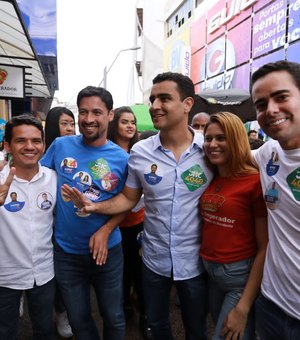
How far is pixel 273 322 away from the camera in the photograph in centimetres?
160

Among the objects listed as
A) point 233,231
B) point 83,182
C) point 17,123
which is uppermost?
point 17,123

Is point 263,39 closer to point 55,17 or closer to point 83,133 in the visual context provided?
point 55,17

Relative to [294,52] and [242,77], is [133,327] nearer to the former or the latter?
[294,52]

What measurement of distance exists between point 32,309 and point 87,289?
15.4 inches

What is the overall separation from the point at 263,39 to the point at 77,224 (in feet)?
31.0

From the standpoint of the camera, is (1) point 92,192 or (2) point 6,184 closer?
(2) point 6,184

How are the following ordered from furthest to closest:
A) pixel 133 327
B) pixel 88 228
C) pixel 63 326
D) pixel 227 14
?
pixel 227 14, pixel 133 327, pixel 63 326, pixel 88 228

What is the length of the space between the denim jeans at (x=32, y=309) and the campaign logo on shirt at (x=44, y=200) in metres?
0.53

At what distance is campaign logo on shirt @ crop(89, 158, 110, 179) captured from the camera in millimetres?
2242

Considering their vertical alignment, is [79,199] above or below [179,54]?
below

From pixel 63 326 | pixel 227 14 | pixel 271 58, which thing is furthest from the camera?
pixel 227 14

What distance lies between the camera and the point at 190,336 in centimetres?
217

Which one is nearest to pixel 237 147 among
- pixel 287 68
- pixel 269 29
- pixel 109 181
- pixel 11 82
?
pixel 287 68

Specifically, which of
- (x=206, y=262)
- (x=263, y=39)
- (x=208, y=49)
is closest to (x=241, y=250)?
(x=206, y=262)
